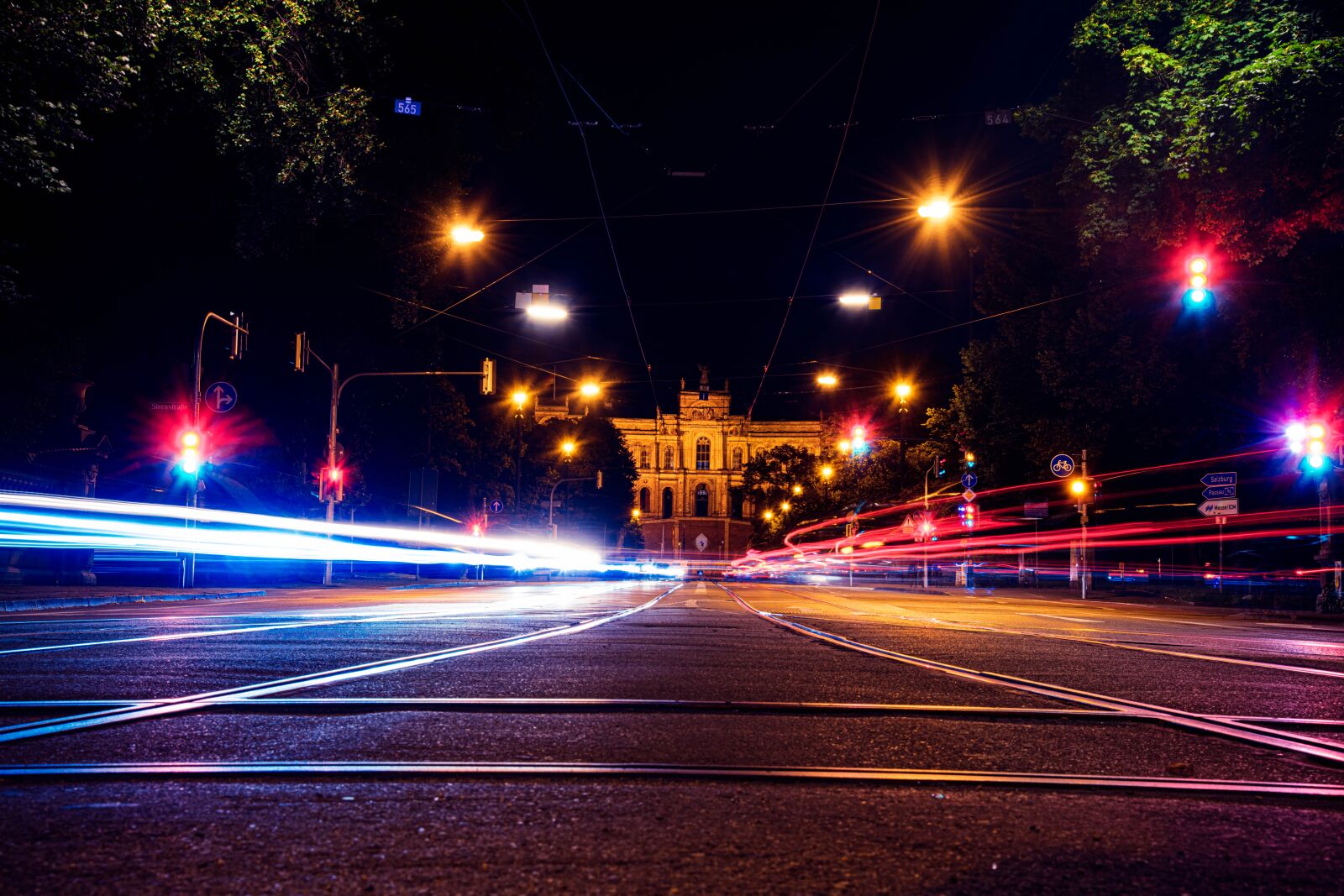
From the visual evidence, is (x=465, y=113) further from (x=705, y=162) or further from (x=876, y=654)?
(x=876, y=654)

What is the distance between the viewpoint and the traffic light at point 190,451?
843 inches

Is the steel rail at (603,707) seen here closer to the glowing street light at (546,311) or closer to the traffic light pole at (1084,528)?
the glowing street light at (546,311)

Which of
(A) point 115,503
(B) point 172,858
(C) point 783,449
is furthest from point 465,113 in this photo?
(C) point 783,449

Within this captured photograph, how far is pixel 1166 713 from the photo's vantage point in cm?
461

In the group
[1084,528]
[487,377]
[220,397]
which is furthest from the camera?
[1084,528]

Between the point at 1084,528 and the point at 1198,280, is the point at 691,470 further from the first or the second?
the point at 1198,280

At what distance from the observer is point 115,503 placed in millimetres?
23906

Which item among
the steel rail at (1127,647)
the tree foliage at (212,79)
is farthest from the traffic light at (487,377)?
the steel rail at (1127,647)

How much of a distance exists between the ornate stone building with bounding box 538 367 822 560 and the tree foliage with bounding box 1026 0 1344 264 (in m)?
114

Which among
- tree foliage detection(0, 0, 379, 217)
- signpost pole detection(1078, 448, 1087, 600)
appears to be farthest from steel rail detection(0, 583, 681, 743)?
signpost pole detection(1078, 448, 1087, 600)

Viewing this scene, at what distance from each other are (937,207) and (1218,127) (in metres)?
5.87

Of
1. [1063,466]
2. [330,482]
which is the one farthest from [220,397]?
[1063,466]

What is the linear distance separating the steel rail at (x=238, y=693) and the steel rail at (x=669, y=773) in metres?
0.69

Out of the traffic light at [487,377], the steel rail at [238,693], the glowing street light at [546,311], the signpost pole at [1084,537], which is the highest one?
the glowing street light at [546,311]
